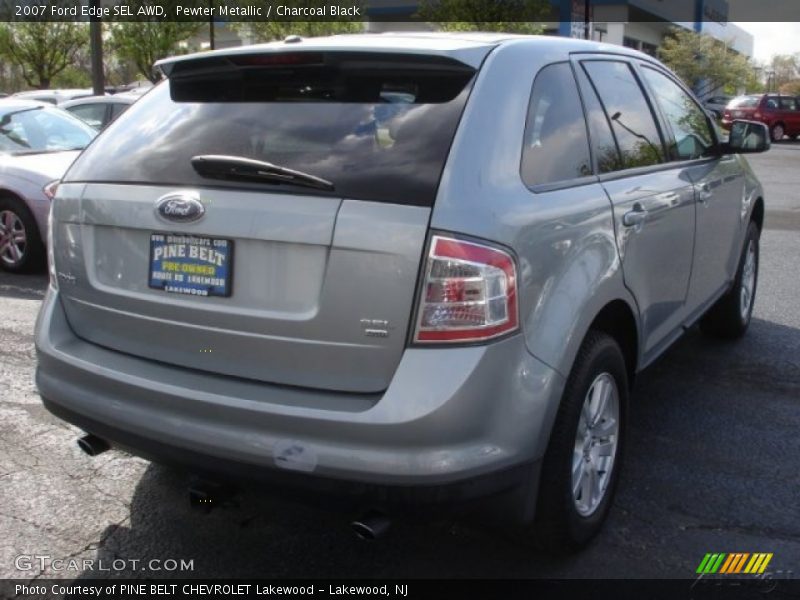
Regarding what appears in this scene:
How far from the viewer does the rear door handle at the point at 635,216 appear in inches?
132

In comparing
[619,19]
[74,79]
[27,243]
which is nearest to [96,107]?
[27,243]

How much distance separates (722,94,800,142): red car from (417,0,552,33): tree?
8.57 m

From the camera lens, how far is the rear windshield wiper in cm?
264

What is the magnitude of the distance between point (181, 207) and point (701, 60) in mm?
51878

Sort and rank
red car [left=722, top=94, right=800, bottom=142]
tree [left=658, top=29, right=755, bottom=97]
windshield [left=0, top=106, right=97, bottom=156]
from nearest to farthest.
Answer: windshield [left=0, top=106, right=97, bottom=156] < red car [left=722, top=94, right=800, bottom=142] < tree [left=658, top=29, right=755, bottom=97]

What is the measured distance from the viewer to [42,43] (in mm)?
41438

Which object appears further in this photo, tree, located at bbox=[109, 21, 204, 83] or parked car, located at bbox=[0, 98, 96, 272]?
tree, located at bbox=[109, 21, 204, 83]

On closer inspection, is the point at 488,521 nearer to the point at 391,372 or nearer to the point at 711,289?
the point at 391,372

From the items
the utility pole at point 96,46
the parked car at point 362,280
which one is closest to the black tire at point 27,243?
the parked car at point 362,280

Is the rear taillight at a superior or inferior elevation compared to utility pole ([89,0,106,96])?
inferior

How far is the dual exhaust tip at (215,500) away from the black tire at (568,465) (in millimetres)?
587

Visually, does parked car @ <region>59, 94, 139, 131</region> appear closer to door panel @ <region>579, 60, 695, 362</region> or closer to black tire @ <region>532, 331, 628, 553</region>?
door panel @ <region>579, 60, 695, 362</region>

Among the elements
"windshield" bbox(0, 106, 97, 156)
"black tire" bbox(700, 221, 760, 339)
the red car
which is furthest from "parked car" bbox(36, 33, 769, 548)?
the red car

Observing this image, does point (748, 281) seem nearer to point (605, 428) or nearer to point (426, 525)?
point (605, 428)
